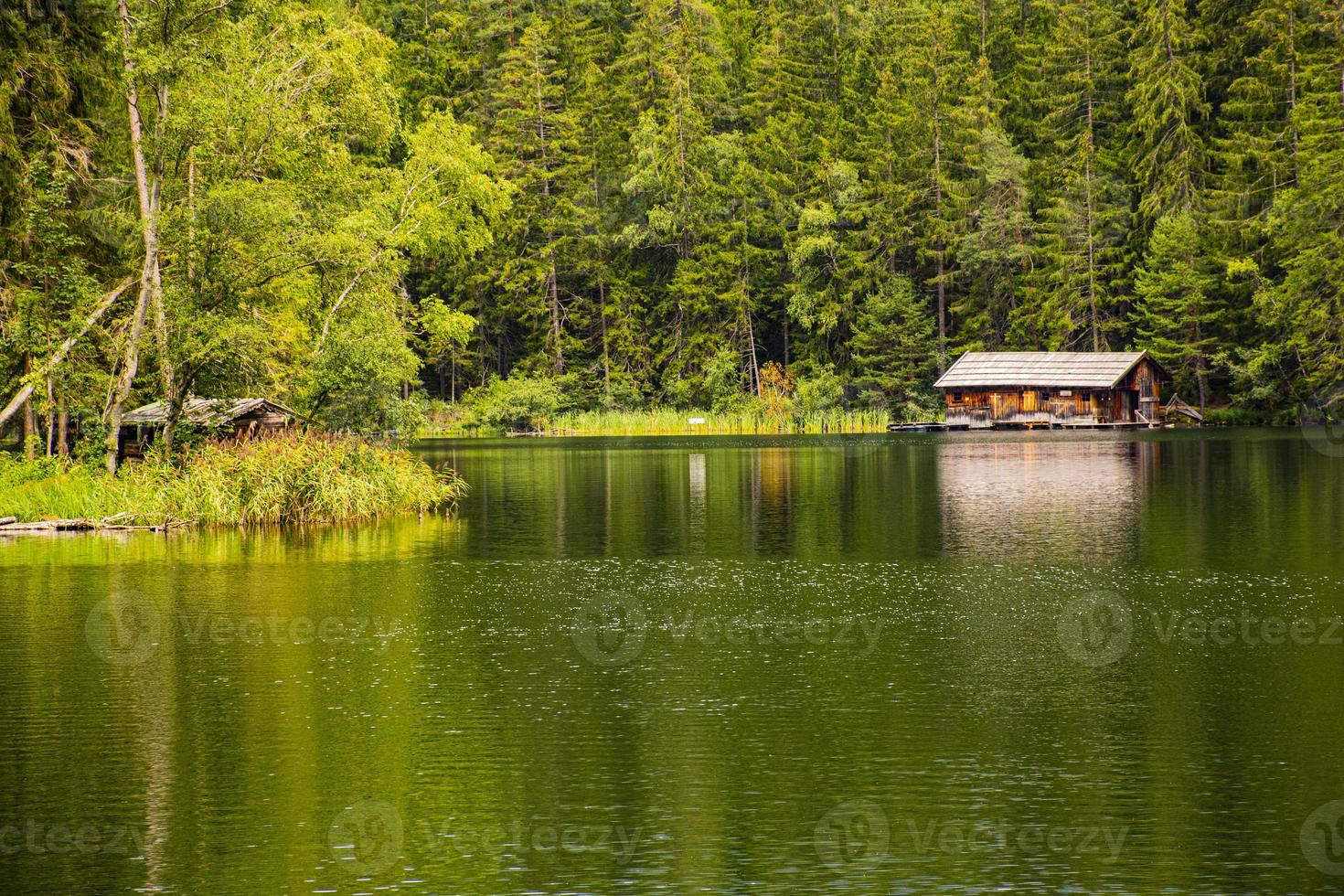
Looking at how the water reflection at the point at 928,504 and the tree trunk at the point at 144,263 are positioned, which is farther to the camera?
the tree trunk at the point at 144,263

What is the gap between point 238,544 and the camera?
101 ft

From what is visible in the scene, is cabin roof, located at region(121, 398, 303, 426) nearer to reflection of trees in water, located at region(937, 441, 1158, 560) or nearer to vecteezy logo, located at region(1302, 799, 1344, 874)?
reflection of trees in water, located at region(937, 441, 1158, 560)

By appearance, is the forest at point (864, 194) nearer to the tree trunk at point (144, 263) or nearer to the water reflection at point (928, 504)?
the water reflection at point (928, 504)

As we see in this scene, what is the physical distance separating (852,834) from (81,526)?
27.0 metres

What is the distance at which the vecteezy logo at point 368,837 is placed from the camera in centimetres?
1026

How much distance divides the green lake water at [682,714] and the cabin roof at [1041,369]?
2244 inches

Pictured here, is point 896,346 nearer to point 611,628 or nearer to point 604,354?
point 604,354

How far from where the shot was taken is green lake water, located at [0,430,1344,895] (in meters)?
10.3

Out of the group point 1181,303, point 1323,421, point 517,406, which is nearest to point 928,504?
point 1323,421

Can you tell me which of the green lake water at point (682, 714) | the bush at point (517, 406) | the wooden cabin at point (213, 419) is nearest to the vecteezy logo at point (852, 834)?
the green lake water at point (682, 714)

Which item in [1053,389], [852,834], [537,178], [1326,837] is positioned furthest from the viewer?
[537,178]

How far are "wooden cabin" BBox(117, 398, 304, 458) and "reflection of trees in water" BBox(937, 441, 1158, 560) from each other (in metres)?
18.4

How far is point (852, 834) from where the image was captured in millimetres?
10719

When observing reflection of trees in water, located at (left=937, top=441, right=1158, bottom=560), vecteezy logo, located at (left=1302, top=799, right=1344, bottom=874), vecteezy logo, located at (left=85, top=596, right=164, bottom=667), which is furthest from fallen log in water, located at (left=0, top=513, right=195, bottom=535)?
vecteezy logo, located at (left=1302, top=799, right=1344, bottom=874)
